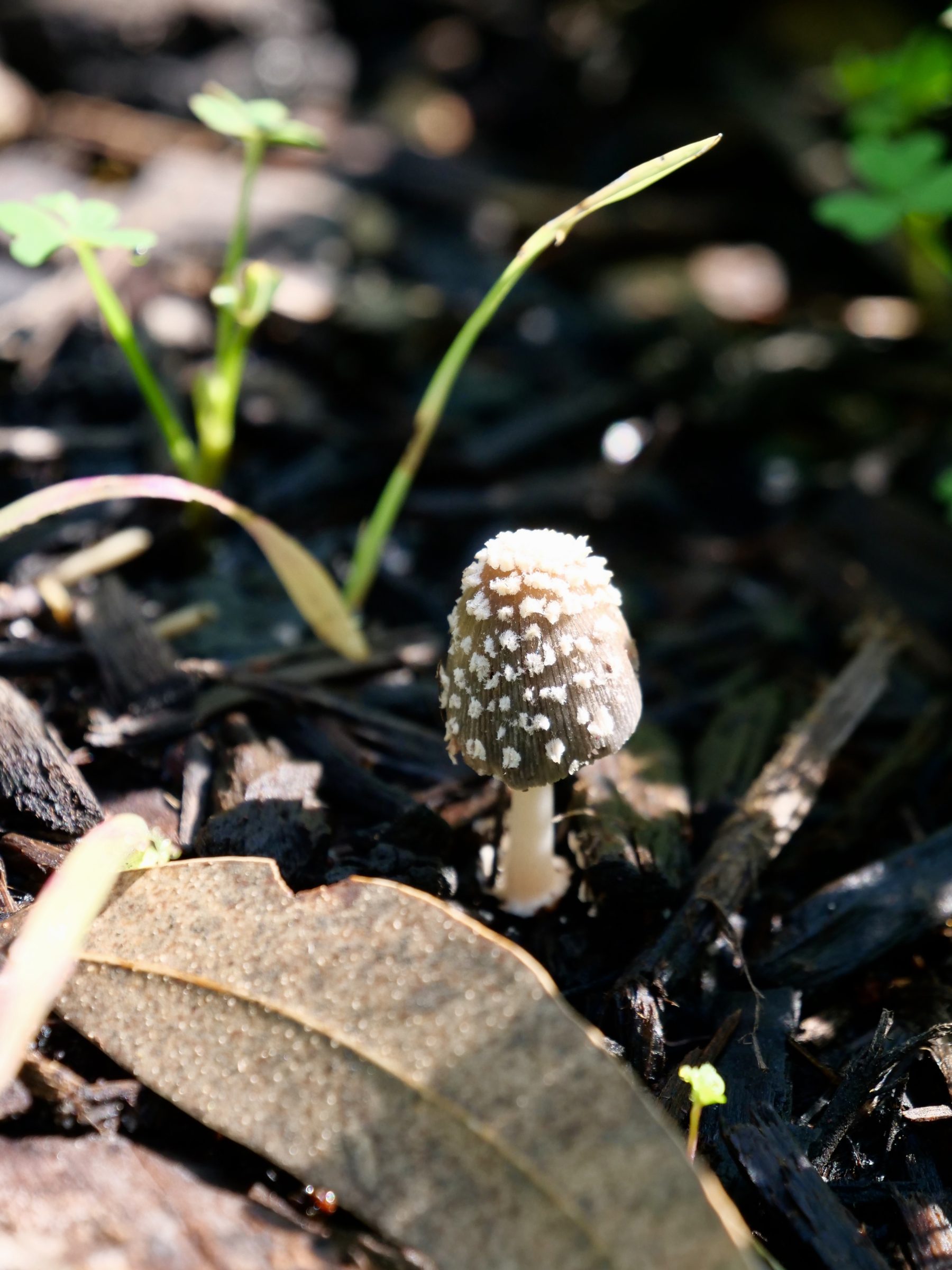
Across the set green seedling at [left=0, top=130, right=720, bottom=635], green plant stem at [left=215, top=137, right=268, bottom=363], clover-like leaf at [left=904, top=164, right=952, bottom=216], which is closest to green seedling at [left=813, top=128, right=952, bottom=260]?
clover-like leaf at [left=904, top=164, right=952, bottom=216]

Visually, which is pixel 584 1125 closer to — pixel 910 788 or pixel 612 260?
pixel 910 788

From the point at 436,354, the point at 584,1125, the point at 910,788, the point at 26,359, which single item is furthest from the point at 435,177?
the point at 584,1125

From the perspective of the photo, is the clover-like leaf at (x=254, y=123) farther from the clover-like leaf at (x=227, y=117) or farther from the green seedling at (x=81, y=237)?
the green seedling at (x=81, y=237)

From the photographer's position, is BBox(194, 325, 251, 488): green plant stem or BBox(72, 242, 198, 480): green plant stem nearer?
BBox(72, 242, 198, 480): green plant stem

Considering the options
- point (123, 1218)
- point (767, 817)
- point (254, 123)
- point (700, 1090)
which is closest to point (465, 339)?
point (254, 123)

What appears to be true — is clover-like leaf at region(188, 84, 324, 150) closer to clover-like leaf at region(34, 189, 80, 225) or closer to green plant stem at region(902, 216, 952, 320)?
clover-like leaf at region(34, 189, 80, 225)

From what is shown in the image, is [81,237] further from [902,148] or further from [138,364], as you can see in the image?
[902,148]

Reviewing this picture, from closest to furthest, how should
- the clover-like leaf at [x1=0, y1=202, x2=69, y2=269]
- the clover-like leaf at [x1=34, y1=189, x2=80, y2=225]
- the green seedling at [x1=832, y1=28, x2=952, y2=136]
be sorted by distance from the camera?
the clover-like leaf at [x1=0, y1=202, x2=69, y2=269], the clover-like leaf at [x1=34, y1=189, x2=80, y2=225], the green seedling at [x1=832, y1=28, x2=952, y2=136]
